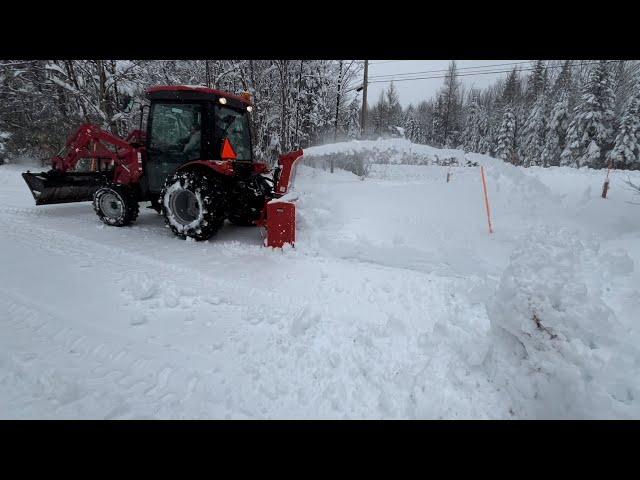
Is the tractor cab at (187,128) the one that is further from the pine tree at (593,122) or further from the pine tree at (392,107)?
the pine tree at (392,107)

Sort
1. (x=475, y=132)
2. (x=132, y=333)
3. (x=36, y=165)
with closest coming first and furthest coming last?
(x=132, y=333) < (x=36, y=165) < (x=475, y=132)

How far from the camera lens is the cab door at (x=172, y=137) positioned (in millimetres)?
5875

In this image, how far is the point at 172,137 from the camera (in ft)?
20.0

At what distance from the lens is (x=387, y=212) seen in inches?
308

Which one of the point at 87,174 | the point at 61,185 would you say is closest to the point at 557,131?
the point at 87,174

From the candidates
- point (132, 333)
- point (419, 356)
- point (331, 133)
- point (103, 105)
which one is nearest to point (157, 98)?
point (132, 333)

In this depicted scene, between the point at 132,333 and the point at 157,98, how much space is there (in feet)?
15.3

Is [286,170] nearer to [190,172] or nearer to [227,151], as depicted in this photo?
[227,151]

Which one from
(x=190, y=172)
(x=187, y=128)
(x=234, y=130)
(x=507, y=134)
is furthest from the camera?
(x=507, y=134)

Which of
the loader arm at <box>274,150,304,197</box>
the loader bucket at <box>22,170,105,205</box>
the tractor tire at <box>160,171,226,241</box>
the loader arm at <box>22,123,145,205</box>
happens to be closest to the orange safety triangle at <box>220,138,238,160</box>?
the tractor tire at <box>160,171,226,241</box>

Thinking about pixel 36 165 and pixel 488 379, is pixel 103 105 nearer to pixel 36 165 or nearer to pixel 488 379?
pixel 36 165

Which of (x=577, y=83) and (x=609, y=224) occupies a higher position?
(x=577, y=83)

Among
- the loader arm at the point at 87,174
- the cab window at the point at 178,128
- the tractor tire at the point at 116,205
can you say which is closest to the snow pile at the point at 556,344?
the cab window at the point at 178,128

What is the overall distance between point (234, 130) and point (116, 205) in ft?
9.72
